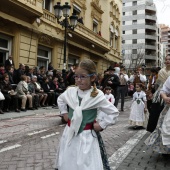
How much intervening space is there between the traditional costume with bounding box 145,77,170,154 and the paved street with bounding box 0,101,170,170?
0.24m

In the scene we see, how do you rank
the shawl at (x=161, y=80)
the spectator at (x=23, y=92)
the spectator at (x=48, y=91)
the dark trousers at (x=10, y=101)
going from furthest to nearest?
the spectator at (x=48, y=91)
the spectator at (x=23, y=92)
the dark trousers at (x=10, y=101)
the shawl at (x=161, y=80)

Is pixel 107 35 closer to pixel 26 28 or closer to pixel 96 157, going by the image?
pixel 26 28

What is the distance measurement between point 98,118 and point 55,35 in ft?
53.8

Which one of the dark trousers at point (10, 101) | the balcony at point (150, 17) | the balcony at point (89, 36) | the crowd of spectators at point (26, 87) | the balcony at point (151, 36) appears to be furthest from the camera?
the balcony at point (151, 36)

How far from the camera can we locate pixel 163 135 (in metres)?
4.33

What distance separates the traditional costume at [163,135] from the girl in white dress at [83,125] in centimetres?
183

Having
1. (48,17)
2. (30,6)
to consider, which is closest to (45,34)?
(48,17)

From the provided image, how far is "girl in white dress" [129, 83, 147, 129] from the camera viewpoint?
7.75 meters

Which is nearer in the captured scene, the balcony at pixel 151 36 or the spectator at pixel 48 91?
the spectator at pixel 48 91

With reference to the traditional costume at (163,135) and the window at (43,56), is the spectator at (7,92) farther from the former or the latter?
the traditional costume at (163,135)

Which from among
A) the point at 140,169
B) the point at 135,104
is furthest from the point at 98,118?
the point at 135,104

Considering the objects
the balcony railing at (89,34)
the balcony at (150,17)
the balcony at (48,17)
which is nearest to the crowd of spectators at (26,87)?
the balcony at (48,17)

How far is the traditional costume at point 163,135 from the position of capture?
14.0 feet

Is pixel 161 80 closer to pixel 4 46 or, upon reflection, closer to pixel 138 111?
pixel 138 111
